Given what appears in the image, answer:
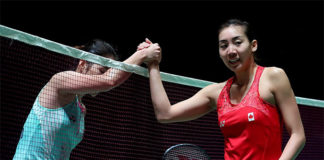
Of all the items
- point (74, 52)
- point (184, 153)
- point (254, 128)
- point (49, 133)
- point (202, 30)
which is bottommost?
point (184, 153)

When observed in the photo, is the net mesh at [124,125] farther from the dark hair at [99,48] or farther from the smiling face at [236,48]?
the smiling face at [236,48]

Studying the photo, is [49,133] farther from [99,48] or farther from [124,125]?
[124,125]

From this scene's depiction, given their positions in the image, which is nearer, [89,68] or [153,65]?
[89,68]

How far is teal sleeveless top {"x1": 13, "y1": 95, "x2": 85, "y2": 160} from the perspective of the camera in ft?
8.38

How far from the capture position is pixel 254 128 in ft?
7.68

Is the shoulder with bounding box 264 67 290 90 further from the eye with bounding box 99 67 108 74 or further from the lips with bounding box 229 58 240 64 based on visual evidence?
the eye with bounding box 99 67 108 74

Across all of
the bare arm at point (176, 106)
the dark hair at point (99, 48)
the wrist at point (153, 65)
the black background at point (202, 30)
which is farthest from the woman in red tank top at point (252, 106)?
the black background at point (202, 30)

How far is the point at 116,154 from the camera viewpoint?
3.17 meters

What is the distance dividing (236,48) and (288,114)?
527 mm

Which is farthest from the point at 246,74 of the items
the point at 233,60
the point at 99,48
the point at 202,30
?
the point at 202,30

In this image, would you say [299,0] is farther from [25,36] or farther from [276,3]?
[25,36]

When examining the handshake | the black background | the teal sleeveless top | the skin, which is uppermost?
the black background

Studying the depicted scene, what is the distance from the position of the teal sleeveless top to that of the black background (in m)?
6.34

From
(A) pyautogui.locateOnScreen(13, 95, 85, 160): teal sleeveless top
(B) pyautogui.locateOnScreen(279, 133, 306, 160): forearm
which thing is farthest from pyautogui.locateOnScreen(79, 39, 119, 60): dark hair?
(B) pyautogui.locateOnScreen(279, 133, 306, 160): forearm
